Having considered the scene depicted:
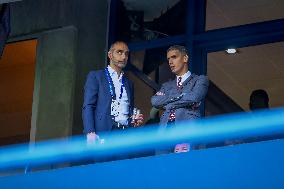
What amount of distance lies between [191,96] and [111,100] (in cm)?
73

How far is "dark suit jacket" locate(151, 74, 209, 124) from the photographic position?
17.8 feet

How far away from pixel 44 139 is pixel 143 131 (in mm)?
2499

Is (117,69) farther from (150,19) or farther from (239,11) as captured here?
(239,11)

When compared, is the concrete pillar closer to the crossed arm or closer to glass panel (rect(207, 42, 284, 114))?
the crossed arm

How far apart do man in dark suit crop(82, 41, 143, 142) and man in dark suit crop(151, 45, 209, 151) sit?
26 centimetres

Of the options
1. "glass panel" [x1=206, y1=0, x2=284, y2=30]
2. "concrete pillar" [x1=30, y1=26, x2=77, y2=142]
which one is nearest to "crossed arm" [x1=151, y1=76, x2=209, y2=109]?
"concrete pillar" [x1=30, y1=26, x2=77, y2=142]

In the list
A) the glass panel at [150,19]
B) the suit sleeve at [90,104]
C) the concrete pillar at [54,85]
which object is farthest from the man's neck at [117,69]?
the glass panel at [150,19]

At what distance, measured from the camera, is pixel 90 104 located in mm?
5797

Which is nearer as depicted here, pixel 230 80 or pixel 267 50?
pixel 267 50

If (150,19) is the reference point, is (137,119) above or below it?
below

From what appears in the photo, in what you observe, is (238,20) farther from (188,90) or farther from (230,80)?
(188,90)

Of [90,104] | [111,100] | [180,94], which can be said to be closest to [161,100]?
[180,94]

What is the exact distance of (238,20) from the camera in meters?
8.99

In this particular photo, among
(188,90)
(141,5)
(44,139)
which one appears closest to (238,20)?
(141,5)
